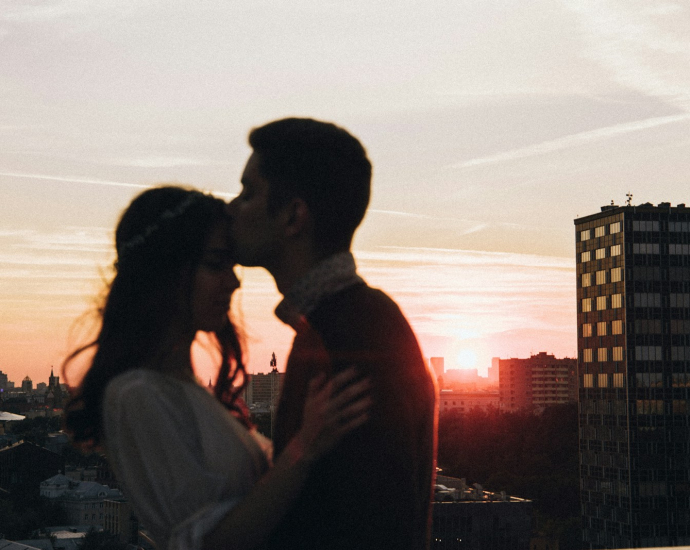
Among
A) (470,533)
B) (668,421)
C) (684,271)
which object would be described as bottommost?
(470,533)

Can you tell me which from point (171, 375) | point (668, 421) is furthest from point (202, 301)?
point (668, 421)

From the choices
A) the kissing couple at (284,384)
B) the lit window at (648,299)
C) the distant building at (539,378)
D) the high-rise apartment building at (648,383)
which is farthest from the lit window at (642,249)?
the distant building at (539,378)

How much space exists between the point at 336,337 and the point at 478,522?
1598 inches

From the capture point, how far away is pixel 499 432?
68.7 m

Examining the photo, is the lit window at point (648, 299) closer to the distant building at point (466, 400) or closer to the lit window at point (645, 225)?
the lit window at point (645, 225)

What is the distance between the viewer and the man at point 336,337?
196cm

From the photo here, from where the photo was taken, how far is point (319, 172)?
2.08 meters

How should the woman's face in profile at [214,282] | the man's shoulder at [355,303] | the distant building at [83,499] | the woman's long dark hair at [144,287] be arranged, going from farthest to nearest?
the distant building at [83,499] → the woman's face in profile at [214,282] → the woman's long dark hair at [144,287] → the man's shoulder at [355,303]

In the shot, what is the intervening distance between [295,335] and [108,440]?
0.50m

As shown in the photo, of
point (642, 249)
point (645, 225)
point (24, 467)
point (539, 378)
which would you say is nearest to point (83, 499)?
point (24, 467)

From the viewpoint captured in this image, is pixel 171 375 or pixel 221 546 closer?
pixel 221 546

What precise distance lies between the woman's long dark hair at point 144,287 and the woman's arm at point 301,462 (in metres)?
0.49

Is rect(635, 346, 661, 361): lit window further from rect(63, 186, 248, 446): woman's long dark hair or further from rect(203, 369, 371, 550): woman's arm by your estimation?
rect(203, 369, 371, 550): woman's arm

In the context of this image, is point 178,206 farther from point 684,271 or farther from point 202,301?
point 684,271
